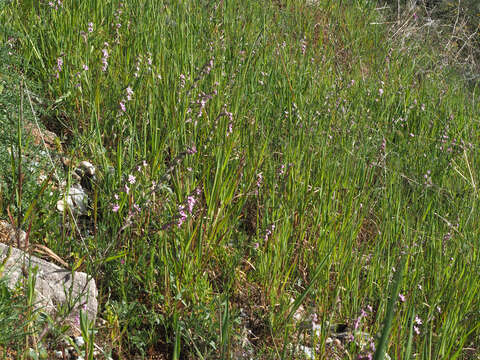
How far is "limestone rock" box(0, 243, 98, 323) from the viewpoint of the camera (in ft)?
5.39

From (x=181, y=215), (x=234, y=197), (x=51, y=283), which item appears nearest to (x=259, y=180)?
(x=234, y=197)

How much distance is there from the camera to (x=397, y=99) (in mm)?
4059

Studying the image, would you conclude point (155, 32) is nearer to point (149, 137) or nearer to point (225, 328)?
point (149, 137)

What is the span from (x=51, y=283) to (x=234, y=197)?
91 centimetres

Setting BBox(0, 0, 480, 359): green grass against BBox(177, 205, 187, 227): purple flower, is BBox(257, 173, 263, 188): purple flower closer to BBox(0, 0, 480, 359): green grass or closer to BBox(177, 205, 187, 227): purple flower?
BBox(0, 0, 480, 359): green grass

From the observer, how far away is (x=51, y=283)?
5.79 feet

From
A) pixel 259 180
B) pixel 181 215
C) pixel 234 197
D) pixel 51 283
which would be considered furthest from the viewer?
pixel 259 180

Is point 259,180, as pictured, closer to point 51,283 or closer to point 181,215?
point 181,215

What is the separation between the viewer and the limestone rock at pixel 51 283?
1.64 meters

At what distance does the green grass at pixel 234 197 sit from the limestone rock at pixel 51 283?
77 millimetres

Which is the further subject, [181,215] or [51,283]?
[181,215]

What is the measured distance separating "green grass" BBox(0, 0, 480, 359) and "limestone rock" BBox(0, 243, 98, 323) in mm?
77

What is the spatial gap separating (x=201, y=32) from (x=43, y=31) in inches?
44.6

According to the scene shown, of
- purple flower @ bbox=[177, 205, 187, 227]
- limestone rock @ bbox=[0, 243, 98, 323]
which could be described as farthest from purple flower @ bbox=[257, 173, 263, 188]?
limestone rock @ bbox=[0, 243, 98, 323]
